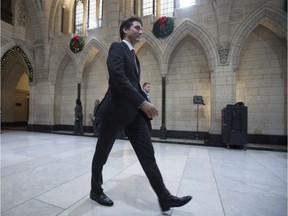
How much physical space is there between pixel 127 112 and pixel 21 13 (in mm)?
11095

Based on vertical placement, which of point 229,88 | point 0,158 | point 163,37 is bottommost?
point 0,158

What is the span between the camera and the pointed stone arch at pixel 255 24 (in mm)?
5859

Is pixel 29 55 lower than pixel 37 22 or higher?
lower

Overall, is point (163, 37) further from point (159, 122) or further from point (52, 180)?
point (52, 180)

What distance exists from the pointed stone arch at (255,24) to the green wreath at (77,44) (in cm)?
656

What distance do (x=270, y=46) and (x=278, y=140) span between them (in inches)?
126

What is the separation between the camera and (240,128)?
562cm

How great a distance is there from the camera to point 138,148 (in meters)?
1.65

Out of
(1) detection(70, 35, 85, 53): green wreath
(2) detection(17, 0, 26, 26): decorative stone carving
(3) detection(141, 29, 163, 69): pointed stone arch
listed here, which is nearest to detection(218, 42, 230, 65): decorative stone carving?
(3) detection(141, 29, 163, 69): pointed stone arch

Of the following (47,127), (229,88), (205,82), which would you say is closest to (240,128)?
(229,88)

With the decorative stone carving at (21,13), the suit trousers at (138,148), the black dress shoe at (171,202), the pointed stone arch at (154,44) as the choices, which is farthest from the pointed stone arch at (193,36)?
the decorative stone carving at (21,13)

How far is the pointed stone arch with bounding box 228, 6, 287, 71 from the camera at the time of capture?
5.86 meters

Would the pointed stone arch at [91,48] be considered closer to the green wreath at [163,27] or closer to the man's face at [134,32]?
the green wreath at [163,27]

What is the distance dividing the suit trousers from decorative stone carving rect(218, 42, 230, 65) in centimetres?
569
